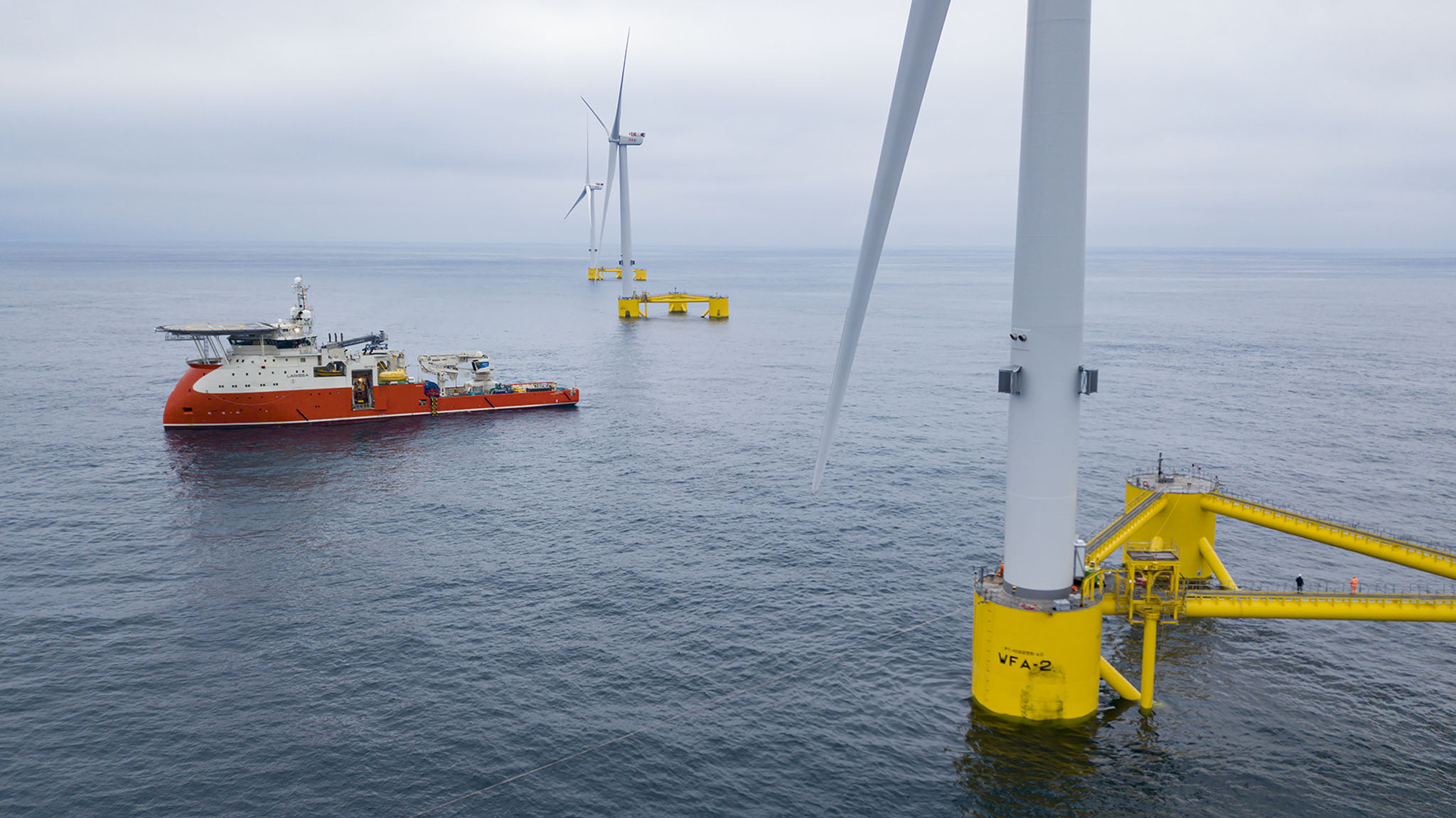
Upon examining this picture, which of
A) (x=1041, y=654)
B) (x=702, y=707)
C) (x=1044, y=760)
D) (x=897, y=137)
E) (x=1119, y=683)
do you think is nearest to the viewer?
(x=897, y=137)

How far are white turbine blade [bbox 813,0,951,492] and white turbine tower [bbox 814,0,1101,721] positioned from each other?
189 millimetres

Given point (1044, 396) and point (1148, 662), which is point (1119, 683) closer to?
point (1148, 662)

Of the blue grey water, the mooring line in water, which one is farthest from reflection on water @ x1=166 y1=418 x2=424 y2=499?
the mooring line in water

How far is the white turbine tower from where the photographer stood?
1565 inches

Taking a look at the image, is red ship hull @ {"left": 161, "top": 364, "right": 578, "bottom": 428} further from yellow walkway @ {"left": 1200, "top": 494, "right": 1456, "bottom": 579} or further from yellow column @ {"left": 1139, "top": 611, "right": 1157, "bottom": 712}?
yellow column @ {"left": 1139, "top": 611, "right": 1157, "bottom": 712}

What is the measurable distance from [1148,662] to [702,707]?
22.4 metres

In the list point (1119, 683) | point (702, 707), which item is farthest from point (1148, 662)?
point (702, 707)

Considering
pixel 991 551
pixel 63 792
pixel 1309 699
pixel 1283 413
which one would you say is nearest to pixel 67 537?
pixel 63 792

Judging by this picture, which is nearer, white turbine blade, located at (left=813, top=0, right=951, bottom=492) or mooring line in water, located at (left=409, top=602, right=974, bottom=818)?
white turbine blade, located at (left=813, top=0, right=951, bottom=492)

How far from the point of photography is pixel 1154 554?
48250mm

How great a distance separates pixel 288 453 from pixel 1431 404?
477ft

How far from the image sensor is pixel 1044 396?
42.4 metres

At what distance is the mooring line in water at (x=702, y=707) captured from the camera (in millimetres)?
40625

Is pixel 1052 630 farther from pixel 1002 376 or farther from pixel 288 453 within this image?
pixel 288 453
